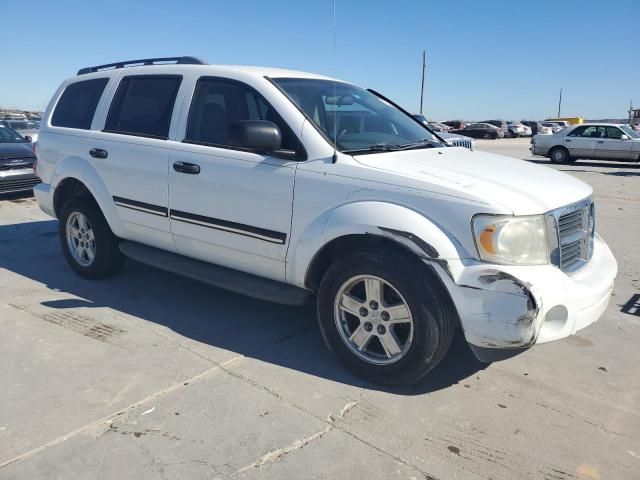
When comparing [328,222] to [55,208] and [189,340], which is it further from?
[55,208]

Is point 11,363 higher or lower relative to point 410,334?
lower

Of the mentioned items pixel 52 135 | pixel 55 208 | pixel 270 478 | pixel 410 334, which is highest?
pixel 52 135

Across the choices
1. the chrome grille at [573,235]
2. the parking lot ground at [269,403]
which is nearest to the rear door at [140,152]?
the parking lot ground at [269,403]

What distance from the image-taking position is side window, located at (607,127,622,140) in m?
18.6

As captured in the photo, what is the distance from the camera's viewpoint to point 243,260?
3.82 metres

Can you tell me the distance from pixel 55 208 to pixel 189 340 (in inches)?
96.5

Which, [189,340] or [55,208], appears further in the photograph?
[55,208]

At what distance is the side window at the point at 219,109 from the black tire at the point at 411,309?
4.12 ft

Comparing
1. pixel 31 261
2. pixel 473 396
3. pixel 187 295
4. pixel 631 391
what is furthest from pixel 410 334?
pixel 31 261

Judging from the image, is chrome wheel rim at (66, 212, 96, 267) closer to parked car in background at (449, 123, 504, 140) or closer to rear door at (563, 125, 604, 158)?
rear door at (563, 125, 604, 158)

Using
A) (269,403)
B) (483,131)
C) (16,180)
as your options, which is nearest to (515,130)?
(483,131)

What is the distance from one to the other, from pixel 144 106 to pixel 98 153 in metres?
0.60

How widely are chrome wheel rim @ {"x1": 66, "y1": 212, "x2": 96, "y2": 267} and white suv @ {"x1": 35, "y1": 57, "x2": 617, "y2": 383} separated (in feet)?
0.13

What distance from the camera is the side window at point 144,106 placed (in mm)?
4281
